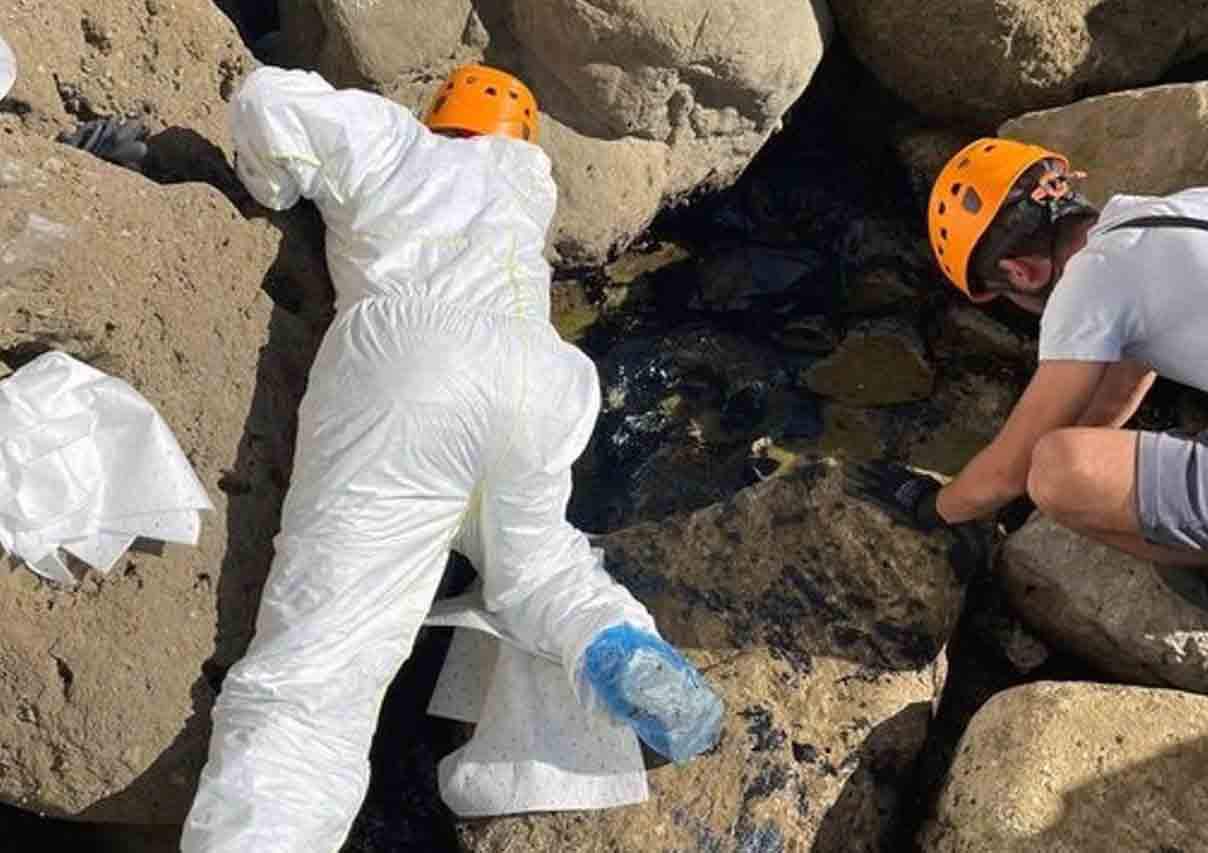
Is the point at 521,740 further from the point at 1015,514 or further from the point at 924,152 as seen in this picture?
the point at 924,152

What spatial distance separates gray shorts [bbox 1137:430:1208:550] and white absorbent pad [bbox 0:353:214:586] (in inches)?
85.0

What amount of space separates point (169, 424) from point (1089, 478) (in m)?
2.16

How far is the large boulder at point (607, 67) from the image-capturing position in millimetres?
4117

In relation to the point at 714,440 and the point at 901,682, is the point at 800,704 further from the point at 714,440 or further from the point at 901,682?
the point at 714,440

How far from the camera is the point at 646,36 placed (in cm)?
415

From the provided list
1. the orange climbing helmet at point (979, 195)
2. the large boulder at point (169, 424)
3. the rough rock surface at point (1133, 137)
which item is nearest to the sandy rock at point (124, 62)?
the large boulder at point (169, 424)

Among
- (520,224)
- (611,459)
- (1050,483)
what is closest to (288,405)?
(520,224)

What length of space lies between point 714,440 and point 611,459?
0.34 meters

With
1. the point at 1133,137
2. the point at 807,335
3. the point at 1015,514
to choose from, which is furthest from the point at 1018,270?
the point at 807,335

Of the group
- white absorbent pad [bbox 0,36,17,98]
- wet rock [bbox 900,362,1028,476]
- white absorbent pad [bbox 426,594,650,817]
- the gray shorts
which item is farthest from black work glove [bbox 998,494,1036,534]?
white absorbent pad [bbox 0,36,17,98]

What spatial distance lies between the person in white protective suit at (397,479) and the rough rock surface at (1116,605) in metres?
0.92

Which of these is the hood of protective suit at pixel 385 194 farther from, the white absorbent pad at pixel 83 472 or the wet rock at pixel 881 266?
the wet rock at pixel 881 266

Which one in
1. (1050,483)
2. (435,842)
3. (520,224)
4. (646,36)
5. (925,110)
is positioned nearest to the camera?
(1050,483)

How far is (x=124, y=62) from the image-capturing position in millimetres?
3719
